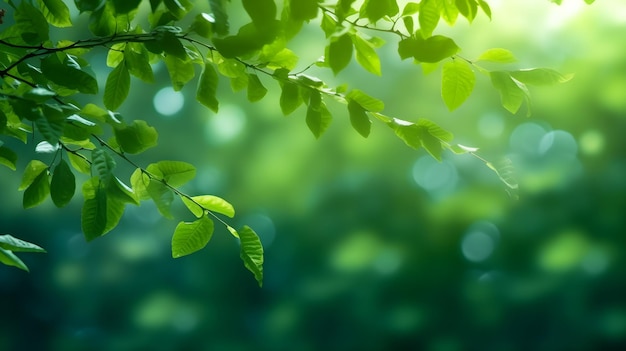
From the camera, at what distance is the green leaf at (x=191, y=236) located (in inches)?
21.3

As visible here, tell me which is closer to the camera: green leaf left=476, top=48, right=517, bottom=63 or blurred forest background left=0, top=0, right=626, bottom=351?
green leaf left=476, top=48, right=517, bottom=63

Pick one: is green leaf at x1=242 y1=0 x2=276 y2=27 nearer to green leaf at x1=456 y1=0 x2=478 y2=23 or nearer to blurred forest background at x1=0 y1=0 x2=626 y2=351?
green leaf at x1=456 y1=0 x2=478 y2=23

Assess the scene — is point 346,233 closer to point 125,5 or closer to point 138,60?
point 138,60

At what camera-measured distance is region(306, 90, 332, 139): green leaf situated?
521mm

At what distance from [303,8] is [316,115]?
12cm

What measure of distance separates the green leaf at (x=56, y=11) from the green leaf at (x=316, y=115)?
0.64 ft

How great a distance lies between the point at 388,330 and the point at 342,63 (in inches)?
88.6

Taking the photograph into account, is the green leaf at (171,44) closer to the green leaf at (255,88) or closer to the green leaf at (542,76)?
the green leaf at (255,88)

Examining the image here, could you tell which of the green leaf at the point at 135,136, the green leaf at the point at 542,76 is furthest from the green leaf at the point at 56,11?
the green leaf at the point at 542,76

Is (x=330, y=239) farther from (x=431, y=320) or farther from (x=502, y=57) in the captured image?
Answer: (x=502, y=57)

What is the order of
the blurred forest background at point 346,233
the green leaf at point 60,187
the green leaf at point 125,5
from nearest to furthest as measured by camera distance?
1. the green leaf at point 125,5
2. the green leaf at point 60,187
3. the blurred forest background at point 346,233

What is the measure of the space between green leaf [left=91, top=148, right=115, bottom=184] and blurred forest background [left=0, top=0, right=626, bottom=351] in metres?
2.08

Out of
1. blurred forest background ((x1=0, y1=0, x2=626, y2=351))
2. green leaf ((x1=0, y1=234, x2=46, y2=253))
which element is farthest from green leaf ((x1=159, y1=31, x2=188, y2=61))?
blurred forest background ((x1=0, y1=0, x2=626, y2=351))

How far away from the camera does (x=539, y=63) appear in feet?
8.57
